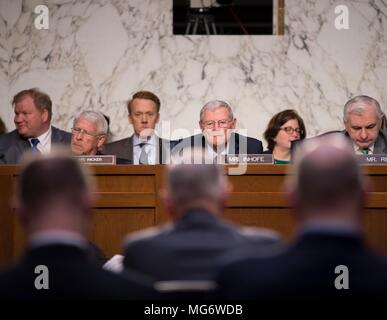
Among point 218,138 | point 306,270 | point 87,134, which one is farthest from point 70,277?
point 87,134

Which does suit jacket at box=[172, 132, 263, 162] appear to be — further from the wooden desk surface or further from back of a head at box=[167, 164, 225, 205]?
back of a head at box=[167, 164, 225, 205]

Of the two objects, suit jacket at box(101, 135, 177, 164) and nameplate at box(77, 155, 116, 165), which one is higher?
suit jacket at box(101, 135, 177, 164)

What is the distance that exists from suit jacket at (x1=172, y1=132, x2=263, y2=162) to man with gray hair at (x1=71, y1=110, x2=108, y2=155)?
41cm

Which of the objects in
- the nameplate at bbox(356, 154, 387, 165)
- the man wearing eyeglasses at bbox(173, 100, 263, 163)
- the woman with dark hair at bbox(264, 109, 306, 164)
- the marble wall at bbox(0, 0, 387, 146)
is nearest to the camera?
the nameplate at bbox(356, 154, 387, 165)

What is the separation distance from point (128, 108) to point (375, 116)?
58.9 inches

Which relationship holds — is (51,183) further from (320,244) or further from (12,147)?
(12,147)

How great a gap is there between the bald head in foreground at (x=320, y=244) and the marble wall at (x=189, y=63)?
388cm

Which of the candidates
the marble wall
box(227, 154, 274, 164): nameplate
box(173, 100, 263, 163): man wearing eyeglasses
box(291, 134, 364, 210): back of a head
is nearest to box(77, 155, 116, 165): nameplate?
box(173, 100, 263, 163): man wearing eyeglasses

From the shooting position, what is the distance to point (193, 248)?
263 centimetres

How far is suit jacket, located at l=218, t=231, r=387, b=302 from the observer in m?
2.45

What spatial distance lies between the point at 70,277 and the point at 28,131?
9.75 ft
